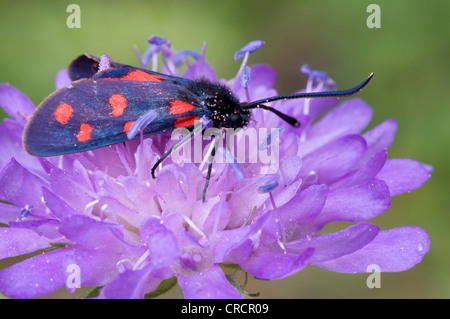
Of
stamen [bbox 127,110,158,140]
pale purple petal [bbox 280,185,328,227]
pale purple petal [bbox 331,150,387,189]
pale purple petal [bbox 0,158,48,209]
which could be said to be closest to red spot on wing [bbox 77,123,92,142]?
stamen [bbox 127,110,158,140]

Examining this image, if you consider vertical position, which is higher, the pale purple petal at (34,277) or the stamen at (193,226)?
the stamen at (193,226)

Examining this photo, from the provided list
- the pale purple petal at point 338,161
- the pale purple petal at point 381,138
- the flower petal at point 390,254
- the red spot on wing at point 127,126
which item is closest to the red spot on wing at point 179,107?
the red spot on wing at point 127,126

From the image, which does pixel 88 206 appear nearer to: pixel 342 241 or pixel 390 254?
pixel 342 241

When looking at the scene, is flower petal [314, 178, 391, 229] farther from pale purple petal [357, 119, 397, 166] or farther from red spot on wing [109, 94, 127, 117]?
red spot on wing [109, 94, 127, 117]

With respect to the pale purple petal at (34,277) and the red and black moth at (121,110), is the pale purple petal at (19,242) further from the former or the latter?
the red and black moth at (121,110)

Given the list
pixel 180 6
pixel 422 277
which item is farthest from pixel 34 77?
pixel 422 277

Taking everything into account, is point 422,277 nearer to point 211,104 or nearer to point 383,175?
point 383,175

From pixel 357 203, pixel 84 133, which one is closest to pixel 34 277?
pixel 84 133
